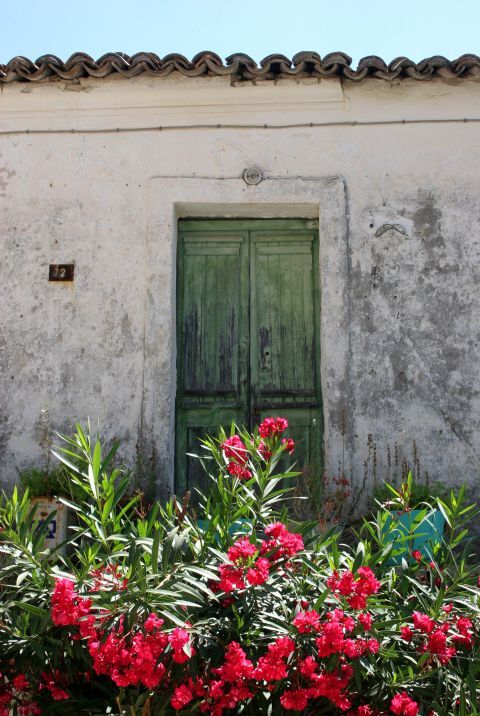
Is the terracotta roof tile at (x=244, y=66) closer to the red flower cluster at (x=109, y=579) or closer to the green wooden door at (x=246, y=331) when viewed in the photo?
the green wooden door at (x=246, y=331)

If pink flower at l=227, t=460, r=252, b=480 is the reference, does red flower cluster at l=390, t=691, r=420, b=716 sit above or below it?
below

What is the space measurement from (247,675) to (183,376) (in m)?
3.12

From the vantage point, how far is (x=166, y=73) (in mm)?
6113

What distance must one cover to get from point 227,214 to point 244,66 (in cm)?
101

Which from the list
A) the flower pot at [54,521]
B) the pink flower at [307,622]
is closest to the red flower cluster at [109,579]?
the pink flower at [307,622]

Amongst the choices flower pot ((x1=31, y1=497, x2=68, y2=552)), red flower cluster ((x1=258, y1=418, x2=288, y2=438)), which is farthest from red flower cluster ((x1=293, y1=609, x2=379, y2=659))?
flower pot ((x1=31, y1=497, x2=68, y2=552))

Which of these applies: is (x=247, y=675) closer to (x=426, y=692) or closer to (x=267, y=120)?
(x=426, y=692)

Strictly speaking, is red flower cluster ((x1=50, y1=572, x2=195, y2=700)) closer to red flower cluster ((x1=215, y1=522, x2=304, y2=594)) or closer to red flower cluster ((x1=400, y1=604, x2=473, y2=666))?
red flower cluster ((x1=215, y1=522, x2=304, y2=594))

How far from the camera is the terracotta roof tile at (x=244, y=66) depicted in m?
5.96

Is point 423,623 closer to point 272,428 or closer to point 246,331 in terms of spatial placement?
point 272,428

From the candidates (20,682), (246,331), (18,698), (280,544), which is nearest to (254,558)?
(280,544)

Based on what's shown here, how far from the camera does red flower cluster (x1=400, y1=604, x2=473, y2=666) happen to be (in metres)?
3.31

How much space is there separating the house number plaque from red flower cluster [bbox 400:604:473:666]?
11.7ft

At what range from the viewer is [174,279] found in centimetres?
611
